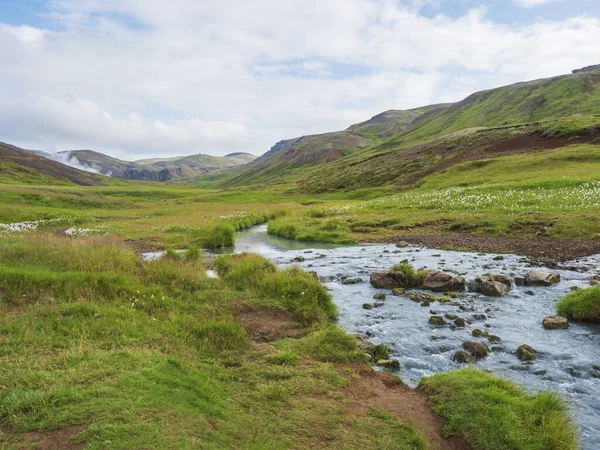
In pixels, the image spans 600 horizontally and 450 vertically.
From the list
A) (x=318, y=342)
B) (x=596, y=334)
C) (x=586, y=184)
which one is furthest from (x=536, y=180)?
(x=318, y=342)

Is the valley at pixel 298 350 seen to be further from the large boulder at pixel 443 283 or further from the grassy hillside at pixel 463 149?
the grassy hillside at pixel 463 149

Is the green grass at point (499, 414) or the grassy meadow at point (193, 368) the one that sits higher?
the grassy meadow at point (193, 368)

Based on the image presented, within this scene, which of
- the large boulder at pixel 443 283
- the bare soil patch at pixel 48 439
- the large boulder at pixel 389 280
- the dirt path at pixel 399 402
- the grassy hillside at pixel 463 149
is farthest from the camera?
the grassy hillside at pixel 463 149

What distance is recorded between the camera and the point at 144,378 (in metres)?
8.29

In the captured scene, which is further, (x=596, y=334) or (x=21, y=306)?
(x=596, y=334)

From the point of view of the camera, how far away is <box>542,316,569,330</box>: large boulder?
14.5m

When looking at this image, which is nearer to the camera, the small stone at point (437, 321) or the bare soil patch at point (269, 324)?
the bare soil patch at point (269, 324)

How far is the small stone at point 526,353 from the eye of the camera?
12289mm

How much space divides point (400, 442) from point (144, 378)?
5.75m

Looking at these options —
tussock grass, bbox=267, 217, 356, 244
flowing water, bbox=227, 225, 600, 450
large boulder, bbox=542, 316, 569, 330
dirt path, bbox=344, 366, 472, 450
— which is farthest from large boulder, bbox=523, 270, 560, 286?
tussock grass, bbox=267, 217, 356, 244

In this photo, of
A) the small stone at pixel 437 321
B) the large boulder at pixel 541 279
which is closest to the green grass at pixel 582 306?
the large boulder at pixel 541 279

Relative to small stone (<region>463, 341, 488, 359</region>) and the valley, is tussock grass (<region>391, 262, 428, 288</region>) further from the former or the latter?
small stone (<region>463, 341, 488, 359</region>)

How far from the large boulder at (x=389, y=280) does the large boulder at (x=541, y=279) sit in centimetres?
650

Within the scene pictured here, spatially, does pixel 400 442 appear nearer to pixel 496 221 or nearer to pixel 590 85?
pixel 496 221
